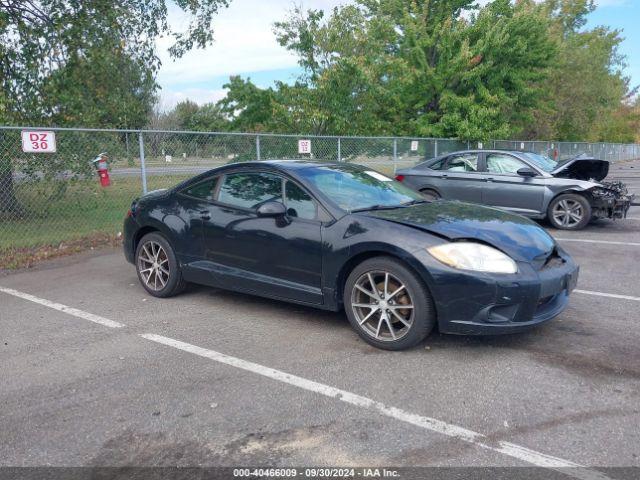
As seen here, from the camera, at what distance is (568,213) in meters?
9.75

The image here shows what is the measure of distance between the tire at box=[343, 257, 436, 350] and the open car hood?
6.93 meters

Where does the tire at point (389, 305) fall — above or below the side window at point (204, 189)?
below

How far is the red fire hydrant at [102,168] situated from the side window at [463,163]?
648 cm

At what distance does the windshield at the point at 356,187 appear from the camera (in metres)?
4.86

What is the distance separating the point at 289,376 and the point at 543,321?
6.31ft

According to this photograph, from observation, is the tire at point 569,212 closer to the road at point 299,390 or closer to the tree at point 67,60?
the road at point 299,390

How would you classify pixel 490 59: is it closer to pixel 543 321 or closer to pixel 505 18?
pixel 505 18

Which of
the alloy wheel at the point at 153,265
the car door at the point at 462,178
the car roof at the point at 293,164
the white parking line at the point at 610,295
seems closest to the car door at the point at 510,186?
the car door at the point at 462,178

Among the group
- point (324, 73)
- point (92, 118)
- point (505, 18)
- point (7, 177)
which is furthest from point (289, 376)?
point (505, 18)

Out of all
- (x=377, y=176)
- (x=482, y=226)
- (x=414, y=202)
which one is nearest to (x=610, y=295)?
(x=482, y=226)

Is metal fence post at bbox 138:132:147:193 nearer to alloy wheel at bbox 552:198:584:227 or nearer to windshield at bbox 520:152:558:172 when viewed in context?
windshield at bbox 520:152:558:172

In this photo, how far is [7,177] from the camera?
8383 mm

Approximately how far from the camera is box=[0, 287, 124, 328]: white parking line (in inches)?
200

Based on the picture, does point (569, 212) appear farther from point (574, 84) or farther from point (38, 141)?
point (574, 84)
